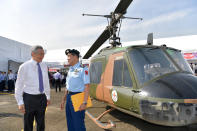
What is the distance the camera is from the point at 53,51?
36.4 metres

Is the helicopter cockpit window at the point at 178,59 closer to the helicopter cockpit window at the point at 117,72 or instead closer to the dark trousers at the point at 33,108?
the helicopter cockpit window at the point at 117,72

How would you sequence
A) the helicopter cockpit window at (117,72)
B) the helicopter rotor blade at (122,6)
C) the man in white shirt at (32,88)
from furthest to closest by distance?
the helicopter rotor blade at (122,6)
the helicopter cockpit window at (117,72)
the man in white shirt at (32,88)

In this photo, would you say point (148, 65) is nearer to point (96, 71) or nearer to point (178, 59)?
point (178, 59)

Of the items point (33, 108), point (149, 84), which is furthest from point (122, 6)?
point (33, 108)

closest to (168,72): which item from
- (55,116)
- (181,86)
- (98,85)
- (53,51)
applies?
(181,86)

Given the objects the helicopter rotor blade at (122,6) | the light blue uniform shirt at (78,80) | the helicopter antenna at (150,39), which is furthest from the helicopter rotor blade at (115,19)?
the light blue uniform shirt at (78,80)

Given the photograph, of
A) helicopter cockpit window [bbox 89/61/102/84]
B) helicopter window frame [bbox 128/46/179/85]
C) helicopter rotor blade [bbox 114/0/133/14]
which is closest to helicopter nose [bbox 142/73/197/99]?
helicopter window frame [bbox 128/46/179/85]

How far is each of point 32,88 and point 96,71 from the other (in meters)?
3.12

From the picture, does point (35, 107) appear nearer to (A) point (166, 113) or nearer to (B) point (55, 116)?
(A) point (166, 113)

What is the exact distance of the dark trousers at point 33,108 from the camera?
8.36ft

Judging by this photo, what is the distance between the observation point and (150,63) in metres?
3.39

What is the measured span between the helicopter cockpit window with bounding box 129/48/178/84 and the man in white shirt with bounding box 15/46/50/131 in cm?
196

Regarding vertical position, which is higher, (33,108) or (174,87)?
(174,87)

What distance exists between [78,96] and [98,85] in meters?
2.37
